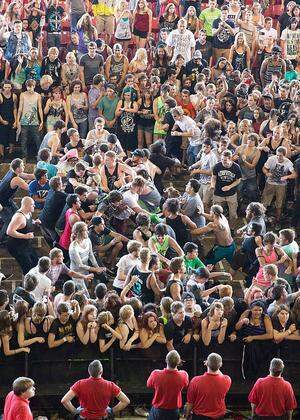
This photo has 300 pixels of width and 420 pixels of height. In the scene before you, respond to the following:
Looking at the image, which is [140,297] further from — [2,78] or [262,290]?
[2,78]

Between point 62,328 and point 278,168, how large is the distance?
5815mm

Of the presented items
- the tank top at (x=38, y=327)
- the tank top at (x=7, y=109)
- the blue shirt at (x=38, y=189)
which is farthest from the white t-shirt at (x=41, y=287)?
the tank top at (x=7, y=109)

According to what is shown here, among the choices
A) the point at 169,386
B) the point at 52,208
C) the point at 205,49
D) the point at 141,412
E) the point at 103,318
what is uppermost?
the point at 205,49

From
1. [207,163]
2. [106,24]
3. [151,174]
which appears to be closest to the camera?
[151,174]

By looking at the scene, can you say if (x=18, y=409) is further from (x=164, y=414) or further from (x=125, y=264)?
(x=125, y=264)

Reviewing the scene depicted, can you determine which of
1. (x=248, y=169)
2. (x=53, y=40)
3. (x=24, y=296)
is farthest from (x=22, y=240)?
(x=53, y=40)

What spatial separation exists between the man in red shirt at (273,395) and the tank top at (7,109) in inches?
335

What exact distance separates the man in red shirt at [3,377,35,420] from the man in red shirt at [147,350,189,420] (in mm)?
1647

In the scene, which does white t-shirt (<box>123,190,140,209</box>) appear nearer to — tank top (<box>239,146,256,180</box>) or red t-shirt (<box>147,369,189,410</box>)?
tank top (<box>239,146,256,180</box>)

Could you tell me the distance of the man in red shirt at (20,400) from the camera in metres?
16.0

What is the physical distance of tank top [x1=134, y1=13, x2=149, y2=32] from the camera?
26.4 metres

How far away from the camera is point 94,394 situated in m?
16.8

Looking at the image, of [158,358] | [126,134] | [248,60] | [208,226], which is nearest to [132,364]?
[158,358]

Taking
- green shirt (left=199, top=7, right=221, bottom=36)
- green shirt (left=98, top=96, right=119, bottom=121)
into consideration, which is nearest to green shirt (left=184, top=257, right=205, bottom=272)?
green shirt (left=98, top=96, right=119, bottom=121)
